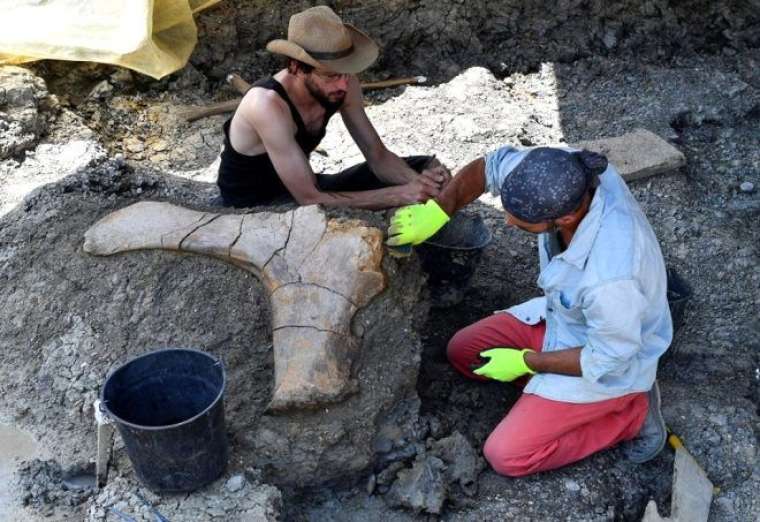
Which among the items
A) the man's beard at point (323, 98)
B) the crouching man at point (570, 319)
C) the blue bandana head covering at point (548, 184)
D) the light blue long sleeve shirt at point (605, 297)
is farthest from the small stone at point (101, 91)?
the blue bandana head covering at point (548, 184)

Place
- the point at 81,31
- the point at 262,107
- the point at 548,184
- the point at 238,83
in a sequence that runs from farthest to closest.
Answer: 1. the point at 238,83
2. the point at 81,31
3. the point at 262,107
4. the point at 548,184

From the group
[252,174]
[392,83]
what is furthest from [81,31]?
[392,83]

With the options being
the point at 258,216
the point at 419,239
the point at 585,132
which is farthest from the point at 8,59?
the point at 585,132

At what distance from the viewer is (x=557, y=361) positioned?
10.6 ft

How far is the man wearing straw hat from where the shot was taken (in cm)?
352

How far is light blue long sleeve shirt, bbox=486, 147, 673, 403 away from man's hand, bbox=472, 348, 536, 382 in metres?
0.10

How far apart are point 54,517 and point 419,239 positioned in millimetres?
1673

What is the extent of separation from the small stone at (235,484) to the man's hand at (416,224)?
42.2 inches

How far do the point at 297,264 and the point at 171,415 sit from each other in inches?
29.4

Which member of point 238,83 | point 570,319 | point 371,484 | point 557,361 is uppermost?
point 570,319

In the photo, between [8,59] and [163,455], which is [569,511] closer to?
[163,455]

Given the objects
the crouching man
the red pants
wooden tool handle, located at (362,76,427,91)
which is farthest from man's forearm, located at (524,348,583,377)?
wooden tool handle, located at (362,76,427,91)

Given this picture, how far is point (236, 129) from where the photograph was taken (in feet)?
12.4

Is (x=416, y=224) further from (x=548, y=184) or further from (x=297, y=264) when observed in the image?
(x=548, y=184)
